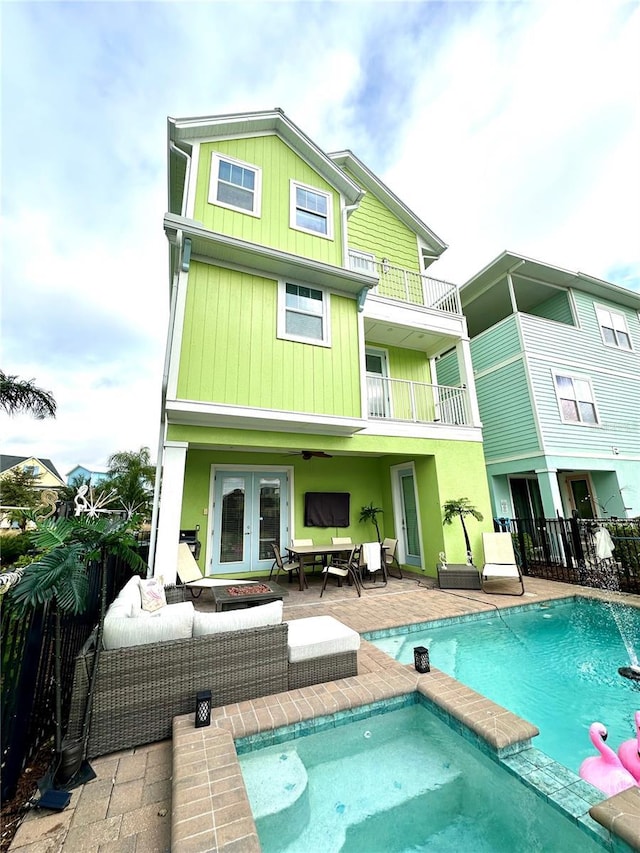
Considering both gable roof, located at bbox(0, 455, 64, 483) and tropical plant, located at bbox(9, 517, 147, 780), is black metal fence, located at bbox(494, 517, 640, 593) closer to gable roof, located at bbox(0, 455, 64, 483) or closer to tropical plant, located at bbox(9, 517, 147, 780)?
tropical plant, located at bbox(9, 517, 147, 780)

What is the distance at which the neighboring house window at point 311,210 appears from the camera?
7570 mm

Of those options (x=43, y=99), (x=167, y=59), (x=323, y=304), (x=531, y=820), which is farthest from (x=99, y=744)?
(x=167, y=59)

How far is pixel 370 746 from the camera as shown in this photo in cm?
274

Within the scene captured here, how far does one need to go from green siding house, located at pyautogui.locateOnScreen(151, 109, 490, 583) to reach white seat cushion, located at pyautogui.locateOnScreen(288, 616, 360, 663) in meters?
2.82

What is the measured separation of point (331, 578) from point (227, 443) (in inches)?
176

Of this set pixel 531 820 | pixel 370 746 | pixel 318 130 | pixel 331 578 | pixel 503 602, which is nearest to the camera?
pixel 531 820

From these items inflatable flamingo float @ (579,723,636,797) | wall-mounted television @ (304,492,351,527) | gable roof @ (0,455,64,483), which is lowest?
inflatable flamingo float @ (579,723,636,797)

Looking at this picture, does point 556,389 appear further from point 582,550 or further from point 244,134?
point 244,134

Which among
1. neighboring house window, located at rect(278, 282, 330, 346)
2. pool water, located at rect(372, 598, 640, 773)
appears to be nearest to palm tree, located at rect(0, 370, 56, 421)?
neighboring house window, located at rect(278, 282, 330, 346)

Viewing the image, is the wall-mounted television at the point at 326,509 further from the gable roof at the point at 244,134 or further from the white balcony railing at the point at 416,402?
the gable roof at the point at 244,134

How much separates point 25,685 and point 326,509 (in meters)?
7.12

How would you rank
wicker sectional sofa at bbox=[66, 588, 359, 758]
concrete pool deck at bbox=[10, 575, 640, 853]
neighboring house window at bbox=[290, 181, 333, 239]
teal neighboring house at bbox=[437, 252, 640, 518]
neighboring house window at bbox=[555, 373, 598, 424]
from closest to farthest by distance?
concrete pool deck at bbox=[10, 575, 640, 853] → wicker sectional sofa at bbox=[66, 588, 359, 758] → neighboring house window at bbox=[290, 181, 333, 239] → teal neighboring house at bbox=[437, 252, 640, 518] → neighboring house window at bbox=[555, 373, 598, 424]

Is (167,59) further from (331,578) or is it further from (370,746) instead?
(331,578)

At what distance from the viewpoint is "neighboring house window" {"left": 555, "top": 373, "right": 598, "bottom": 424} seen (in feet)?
35.4
